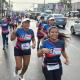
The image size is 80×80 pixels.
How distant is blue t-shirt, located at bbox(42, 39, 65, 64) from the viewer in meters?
6.61

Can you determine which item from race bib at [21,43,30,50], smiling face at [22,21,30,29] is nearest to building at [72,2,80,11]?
race bib at [21,43,30,50]

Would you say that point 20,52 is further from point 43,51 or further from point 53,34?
point 43,51

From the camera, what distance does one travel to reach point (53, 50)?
6.61 metres

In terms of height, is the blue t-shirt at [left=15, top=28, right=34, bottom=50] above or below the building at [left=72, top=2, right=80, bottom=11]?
above

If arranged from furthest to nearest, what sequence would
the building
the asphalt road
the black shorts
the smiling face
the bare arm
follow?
the building
the asphalt road
the black shorts
the smiling face
the bare arm

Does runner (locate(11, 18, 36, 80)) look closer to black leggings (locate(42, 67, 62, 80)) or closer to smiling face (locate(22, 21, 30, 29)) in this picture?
smiling face (locate(22, 21, 30, 29))

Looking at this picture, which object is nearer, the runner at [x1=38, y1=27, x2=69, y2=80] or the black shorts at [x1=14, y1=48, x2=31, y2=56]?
the runner at [x1=38, y1=27, x2=69, y2=80]

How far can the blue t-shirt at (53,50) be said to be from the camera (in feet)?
21.7

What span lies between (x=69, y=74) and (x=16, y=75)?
199 cm

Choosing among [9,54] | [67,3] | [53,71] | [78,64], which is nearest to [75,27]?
[9,54]

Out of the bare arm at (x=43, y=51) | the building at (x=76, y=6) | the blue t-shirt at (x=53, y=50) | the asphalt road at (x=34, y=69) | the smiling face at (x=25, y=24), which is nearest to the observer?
the bare arm at (x=43, y=51)

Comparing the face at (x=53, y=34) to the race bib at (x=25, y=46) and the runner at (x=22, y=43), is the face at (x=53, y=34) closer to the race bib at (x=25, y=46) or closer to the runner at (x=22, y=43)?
the runner at (x=22, y=43)

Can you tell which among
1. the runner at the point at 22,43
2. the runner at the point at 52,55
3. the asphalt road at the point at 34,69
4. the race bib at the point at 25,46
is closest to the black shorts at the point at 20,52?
the runner at the point at 22,43

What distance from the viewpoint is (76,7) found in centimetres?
10681
